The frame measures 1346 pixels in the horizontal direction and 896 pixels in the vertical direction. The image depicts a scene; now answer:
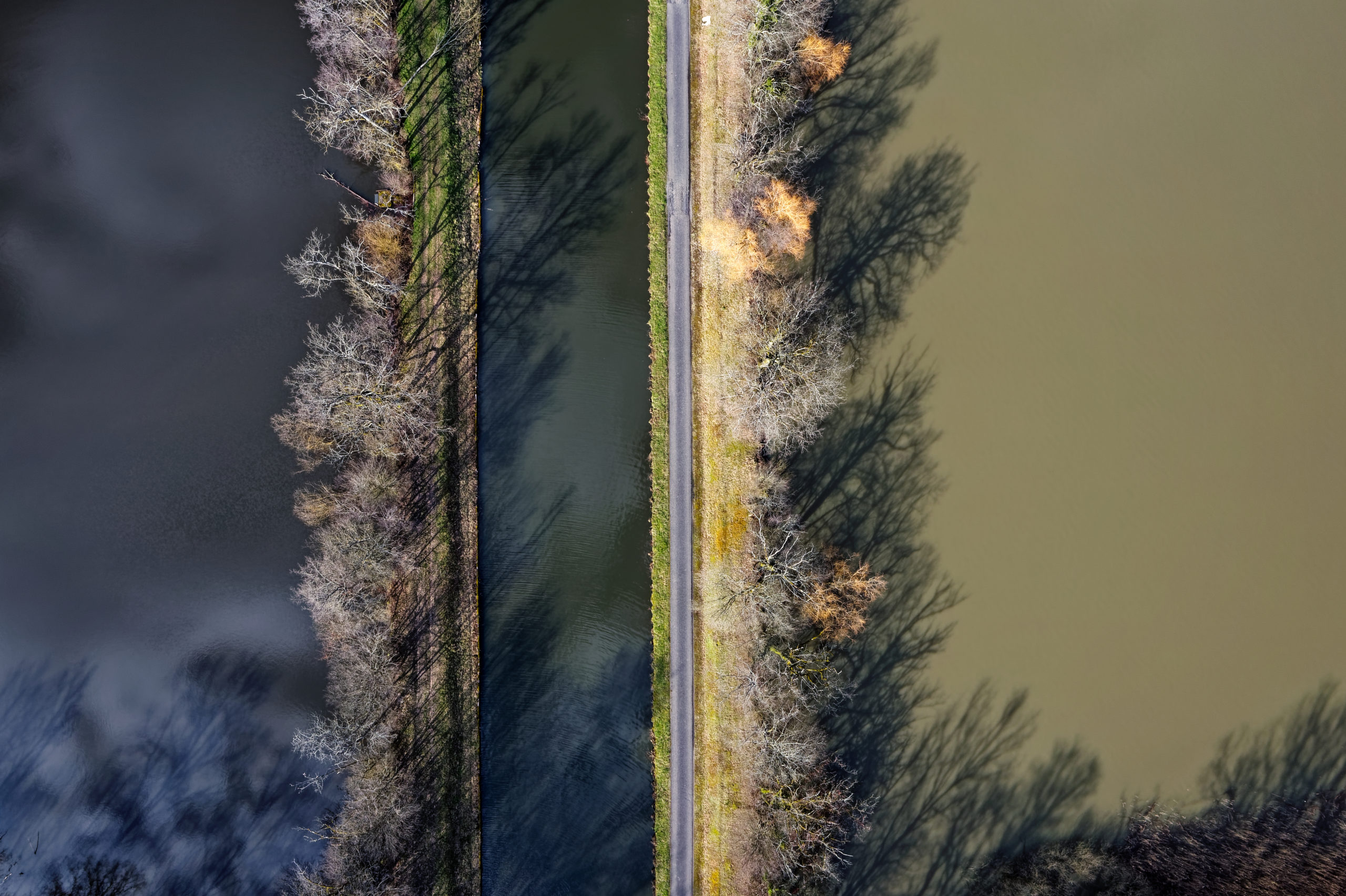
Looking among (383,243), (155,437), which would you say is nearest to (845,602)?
(383,243)

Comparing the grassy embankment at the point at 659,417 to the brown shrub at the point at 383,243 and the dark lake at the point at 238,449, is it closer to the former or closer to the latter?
the dark lake at the point at 238,449

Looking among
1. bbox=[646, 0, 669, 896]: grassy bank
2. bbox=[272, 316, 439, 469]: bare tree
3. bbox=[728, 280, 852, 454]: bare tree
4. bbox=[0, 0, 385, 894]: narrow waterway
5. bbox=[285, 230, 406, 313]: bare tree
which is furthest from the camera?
bbox=[0, 0, 385, 894]: narrow waterway

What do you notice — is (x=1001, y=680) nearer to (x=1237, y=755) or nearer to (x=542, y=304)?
(x=1237, y=755)

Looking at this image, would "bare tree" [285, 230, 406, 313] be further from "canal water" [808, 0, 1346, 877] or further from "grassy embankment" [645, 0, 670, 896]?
"canal water" [808, 0, 1346, 877]

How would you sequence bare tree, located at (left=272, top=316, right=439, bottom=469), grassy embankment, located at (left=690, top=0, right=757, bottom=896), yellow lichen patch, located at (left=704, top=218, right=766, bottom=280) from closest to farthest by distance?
1. grassy embankment, located at (left=690, top=0, right=757, bottom=896)
2. bare tree, located at (left=272, top=316, right=439, bottom=469)
3. yellow lichen patch, located at (left=704, top=218, right=766, bottom=280)

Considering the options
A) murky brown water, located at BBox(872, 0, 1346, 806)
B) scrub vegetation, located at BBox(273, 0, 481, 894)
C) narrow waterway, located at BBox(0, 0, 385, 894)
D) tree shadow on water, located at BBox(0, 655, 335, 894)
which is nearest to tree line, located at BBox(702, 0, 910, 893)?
murky brown water, located at BBox(872, 0, 1346, 806)

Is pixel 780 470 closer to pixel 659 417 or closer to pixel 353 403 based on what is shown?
pixel 659 417
